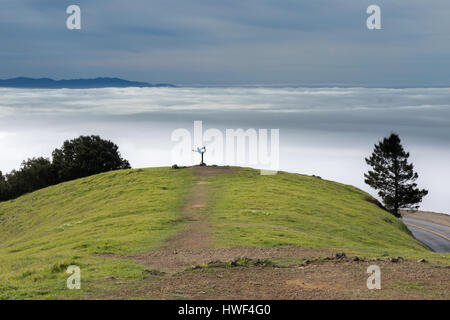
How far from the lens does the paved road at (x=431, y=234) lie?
67.8 meters

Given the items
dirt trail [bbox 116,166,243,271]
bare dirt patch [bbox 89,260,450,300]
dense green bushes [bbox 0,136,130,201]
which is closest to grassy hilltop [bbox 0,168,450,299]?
dirt trail [bbox 116,166,243,271]

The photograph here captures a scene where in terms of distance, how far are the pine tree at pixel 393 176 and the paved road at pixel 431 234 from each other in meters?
4.53

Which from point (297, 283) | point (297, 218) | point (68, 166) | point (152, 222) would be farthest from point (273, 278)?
point (68, 166)

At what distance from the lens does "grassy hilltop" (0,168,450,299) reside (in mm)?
21891

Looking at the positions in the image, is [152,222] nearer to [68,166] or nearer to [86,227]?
[86,227]

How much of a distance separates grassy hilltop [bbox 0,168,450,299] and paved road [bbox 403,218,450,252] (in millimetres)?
12980

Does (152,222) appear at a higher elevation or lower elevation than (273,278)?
lower

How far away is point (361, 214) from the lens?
161ft

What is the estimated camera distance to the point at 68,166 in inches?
3561

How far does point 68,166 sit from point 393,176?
63585 millimetres

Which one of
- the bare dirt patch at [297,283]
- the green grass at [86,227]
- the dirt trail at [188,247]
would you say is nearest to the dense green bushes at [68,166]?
the green grass at [86,227]
